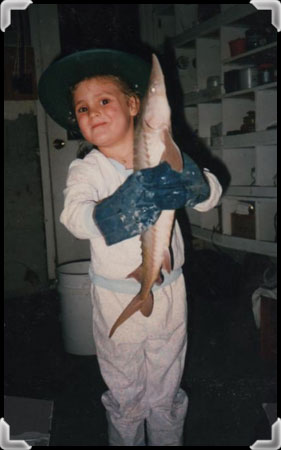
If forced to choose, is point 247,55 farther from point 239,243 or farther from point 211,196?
point 211,196

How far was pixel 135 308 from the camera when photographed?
1712 mm

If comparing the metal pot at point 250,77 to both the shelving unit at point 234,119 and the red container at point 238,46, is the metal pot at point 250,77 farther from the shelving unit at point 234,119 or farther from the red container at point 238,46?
the red container at point 238,46

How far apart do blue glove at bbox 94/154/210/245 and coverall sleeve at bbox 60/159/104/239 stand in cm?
5

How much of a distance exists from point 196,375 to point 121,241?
6.03 feet

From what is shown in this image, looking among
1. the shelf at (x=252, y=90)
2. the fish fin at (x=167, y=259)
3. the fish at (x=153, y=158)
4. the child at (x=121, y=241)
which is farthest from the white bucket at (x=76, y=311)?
the shelf at (x=252, y=90)

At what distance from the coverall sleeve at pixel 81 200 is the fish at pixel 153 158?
9.2 inches

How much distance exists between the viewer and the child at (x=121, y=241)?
5.37ft

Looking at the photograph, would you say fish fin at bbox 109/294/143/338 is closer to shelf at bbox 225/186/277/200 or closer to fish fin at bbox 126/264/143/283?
fish fin at bbox 126/264/143/283

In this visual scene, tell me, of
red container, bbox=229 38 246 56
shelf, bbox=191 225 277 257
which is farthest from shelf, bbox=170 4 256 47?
shelf, bbox=191 225 277 257

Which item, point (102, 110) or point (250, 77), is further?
point (250, 77)

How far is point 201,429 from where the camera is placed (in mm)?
2424

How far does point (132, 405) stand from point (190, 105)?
3600 millimetres

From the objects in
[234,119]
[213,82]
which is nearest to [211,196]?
[234,119]

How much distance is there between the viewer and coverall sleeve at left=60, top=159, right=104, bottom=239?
1560mm
